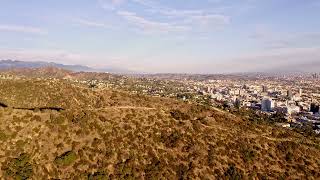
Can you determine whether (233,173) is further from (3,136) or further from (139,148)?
(3,136)

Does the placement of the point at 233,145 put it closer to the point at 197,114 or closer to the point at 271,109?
the point at 197,114

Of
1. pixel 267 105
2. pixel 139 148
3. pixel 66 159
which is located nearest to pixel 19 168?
pixel 66 159

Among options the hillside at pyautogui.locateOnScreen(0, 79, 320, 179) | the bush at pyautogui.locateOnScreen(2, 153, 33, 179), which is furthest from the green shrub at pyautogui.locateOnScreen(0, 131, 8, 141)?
the bush at pyautogui.locateOnScreen(2, 153, 33, 179)

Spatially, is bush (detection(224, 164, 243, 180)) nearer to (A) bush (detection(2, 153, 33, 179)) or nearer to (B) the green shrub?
(A) bush (detection(2, 153, 33, 179))

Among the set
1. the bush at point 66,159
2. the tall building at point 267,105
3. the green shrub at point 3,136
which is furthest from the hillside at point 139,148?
the tall building at point 267,105

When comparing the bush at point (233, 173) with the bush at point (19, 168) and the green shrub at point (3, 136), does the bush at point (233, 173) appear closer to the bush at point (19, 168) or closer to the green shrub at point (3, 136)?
the bush at point (19, 168)

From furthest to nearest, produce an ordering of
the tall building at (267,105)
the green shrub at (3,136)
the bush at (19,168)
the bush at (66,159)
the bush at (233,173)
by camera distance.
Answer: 1. the tall building at (267,105)
2. the bush at (233,173)
3. the green shrub at (3,136)
4. the bush at (66,159)
5. the bush at (19,168)

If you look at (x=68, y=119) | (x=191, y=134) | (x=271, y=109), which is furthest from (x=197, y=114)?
(x=271, y=109)

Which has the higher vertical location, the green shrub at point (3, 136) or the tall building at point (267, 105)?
the green shrub at point (3, 136)
